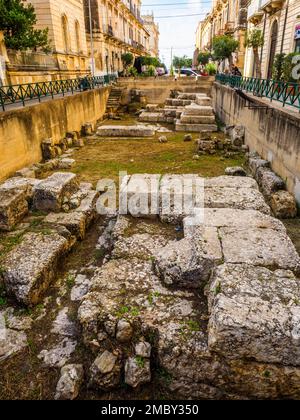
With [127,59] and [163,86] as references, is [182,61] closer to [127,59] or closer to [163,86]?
[127,59]

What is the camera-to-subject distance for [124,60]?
3656 cm

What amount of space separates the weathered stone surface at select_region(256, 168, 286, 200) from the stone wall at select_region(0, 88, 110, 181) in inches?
262

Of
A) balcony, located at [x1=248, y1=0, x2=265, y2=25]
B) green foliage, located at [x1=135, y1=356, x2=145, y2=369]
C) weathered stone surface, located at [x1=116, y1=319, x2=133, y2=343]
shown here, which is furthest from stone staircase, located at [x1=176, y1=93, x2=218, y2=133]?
green foliage, located at [x1=135, y1=356, x2=145, y2=369]

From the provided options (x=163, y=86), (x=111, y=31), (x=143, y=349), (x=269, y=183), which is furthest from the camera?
(x=111, y=31)

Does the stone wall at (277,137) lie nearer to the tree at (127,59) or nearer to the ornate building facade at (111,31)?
the ornate building facade at (111,31)

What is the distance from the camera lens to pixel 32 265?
4016 millimetres

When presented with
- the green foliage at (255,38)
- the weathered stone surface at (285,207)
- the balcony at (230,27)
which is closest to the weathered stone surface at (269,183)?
the weathered stone surface at (285,207)

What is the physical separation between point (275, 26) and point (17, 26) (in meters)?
14.5

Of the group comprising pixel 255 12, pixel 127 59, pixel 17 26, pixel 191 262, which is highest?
pixel 255 12

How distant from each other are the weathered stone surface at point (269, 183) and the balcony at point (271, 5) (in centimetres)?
1459

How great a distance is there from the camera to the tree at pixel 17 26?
11242 millimetres

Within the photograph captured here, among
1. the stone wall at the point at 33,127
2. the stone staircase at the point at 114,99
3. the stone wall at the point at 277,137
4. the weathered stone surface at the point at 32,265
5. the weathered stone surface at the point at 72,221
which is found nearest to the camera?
the weathered stone surface at the point at 32,265

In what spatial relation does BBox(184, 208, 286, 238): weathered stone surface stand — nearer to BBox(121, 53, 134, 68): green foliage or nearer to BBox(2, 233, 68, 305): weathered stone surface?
BBox(2, 233, 68, 305): weathered stone surface

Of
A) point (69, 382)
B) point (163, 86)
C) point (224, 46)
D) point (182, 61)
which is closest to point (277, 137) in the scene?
point (69, 382)
